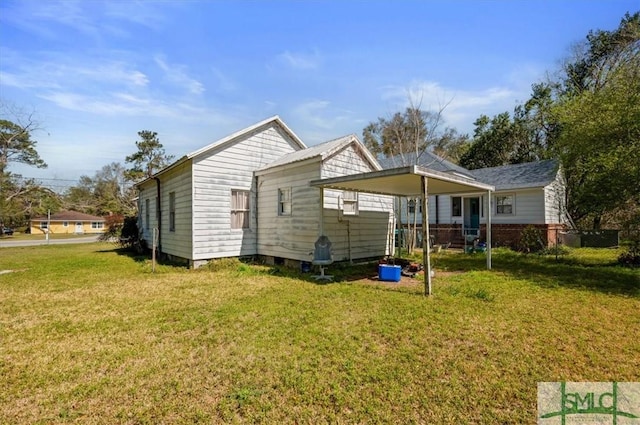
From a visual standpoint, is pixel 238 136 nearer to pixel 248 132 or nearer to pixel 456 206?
pixel 248 132

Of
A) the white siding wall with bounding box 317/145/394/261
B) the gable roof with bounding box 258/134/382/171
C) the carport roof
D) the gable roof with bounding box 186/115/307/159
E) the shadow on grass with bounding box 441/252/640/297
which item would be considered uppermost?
the gable roof with bounding box 186/115/307/159

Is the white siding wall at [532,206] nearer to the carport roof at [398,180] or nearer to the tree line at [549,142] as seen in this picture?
the tree line at [549,142]

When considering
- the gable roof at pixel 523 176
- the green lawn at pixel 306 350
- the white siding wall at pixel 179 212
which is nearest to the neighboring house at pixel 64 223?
the white siding wall at pixel 179 212

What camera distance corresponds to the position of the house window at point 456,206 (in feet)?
59.4

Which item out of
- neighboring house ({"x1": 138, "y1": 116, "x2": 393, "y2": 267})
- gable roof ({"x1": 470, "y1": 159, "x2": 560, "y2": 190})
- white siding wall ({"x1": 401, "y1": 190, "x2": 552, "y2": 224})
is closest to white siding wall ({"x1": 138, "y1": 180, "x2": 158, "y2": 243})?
neighboring house ({"x1": 138, "y1": 116, "x2": 393, "y2": 267})

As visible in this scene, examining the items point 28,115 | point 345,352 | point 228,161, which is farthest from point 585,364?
point 28,115

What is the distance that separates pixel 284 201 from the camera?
10422 millimetres

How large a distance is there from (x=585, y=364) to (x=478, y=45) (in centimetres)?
1005

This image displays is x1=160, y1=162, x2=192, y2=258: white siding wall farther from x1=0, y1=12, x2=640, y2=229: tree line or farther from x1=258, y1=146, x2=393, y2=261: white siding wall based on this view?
x1=0, y1=12, x2=640, y2=229: tree line

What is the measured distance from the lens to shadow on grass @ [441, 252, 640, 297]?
7548 millimetres

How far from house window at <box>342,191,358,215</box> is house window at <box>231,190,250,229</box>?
11.1 ft

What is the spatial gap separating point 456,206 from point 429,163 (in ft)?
11.9

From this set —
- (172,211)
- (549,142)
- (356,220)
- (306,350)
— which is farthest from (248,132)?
(549,142)

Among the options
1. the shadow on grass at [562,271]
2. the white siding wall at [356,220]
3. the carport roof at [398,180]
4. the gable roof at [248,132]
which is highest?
the gable roof at [248,132]
